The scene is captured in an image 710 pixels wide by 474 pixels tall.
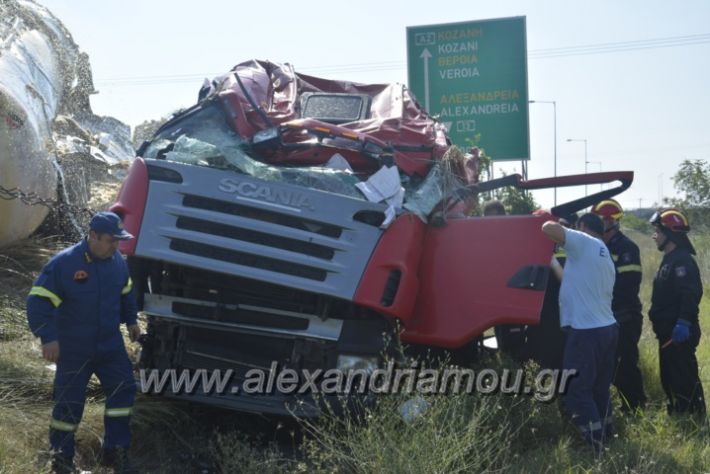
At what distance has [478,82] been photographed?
1302 centimetres

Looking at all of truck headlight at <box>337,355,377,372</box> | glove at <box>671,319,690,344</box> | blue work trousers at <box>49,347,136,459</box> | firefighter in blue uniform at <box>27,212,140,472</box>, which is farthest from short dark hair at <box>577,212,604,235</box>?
blue work trousers at <box>49,347,136,459</box>

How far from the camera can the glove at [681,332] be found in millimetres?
5773

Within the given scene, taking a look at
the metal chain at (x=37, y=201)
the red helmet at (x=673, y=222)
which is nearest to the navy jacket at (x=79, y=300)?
the metal chain at (x=37, y=201)

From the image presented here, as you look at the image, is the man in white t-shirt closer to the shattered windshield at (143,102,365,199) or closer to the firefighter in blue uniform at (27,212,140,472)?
the shattered windshield at (143,102,365,199)

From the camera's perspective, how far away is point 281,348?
545cm

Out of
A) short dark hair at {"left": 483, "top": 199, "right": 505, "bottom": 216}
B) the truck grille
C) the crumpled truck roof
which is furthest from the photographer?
short dark hair at {"left": 483, "top": 199, "right": 505, "bottom": 216}

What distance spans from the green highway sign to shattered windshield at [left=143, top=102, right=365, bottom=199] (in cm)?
741

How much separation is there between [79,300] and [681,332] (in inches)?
149

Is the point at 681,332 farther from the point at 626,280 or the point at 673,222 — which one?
the point at 673,222

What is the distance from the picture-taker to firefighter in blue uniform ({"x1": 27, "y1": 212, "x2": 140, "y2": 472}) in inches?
184

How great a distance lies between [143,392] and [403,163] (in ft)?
7.41

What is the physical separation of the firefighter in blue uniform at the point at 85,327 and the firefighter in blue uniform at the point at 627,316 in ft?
11.1

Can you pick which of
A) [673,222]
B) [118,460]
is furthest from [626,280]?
[118,460]

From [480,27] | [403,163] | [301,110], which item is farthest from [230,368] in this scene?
[480,27]
